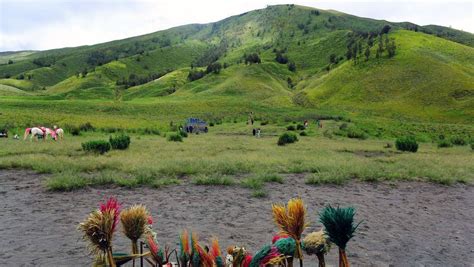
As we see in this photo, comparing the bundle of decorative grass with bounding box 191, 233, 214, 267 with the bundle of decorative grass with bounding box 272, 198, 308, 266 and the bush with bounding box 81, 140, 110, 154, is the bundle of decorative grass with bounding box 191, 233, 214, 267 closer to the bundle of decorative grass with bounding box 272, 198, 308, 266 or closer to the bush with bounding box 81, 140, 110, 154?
the bundle of decorative grass with bounding box 272, 198, 308, 266

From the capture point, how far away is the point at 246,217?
33.4 feet

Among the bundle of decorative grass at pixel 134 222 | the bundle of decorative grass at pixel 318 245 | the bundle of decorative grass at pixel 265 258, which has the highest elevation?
the bundle of decorative grass at pixel 134 222

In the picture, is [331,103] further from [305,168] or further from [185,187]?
[185,187]

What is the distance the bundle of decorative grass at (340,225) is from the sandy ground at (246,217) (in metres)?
4.15

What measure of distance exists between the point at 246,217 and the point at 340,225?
7.22 meters

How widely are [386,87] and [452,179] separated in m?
72.0

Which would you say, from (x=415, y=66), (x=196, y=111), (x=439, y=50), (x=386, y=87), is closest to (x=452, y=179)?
(x=196, y=111)

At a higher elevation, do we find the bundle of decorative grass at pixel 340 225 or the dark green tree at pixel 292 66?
the dark green tree at pixel 292 66

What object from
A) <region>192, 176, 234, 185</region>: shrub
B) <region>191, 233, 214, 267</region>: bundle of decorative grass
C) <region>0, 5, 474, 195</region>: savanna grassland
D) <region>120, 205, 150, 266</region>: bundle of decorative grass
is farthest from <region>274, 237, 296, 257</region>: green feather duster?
<region>192, 176, 234, 185</region>: shrub

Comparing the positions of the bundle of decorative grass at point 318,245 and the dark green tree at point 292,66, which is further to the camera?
the dark green tree at point 292,66

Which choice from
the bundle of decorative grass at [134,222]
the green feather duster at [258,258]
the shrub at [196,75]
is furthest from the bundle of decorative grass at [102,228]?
the shrub at [196,75]

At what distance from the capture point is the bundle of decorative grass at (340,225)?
3.13 metres

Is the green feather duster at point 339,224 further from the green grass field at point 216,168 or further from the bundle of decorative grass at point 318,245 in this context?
the green grass field at point 216,168

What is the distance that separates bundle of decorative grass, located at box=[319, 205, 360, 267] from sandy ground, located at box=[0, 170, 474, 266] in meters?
4.15
